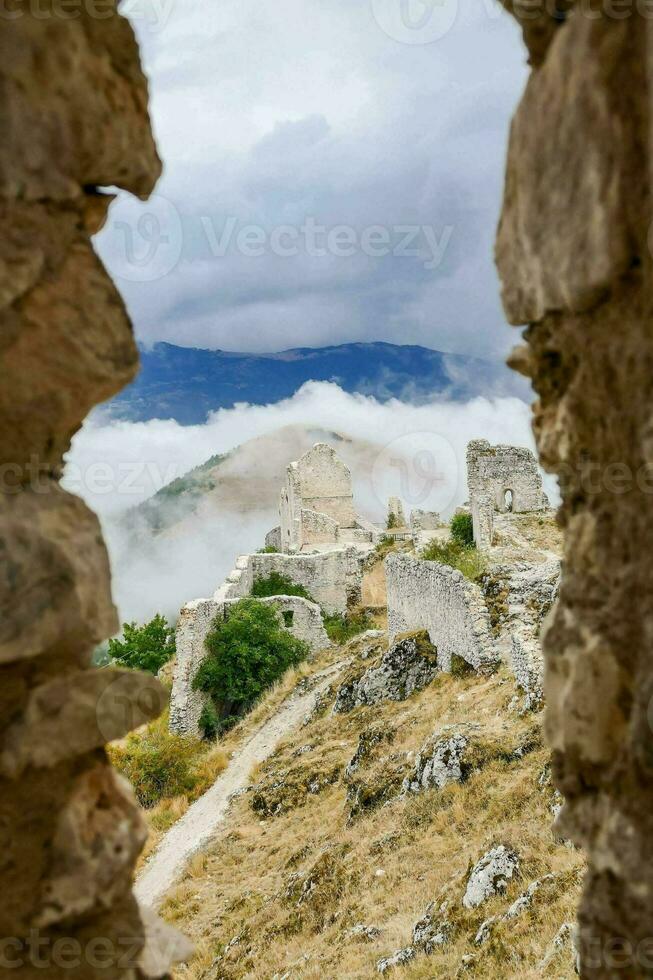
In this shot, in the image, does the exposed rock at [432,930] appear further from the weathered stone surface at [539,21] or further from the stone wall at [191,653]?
the stone wall at [191,653]

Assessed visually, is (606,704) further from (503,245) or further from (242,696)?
(242,696)

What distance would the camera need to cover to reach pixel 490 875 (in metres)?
6.50

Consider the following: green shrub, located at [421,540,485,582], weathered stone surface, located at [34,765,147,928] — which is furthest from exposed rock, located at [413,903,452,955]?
green shrub, located at [421,540,485,582]

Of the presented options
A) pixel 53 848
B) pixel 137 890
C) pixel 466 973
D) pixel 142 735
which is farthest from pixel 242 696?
pixel 53 848

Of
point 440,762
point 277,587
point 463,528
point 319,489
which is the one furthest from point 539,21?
point 319,489

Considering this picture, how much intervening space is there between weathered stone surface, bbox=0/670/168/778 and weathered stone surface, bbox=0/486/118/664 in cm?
13

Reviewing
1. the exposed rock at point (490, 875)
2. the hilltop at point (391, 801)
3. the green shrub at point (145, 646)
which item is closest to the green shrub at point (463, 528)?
the hilltop at point (391, 801)

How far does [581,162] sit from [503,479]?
22.6m

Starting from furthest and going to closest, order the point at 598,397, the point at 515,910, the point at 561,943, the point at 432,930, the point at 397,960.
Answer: the point at 432,930
the point at 397,960
the point at 515,910
the point at 561,943
the point at 598,397

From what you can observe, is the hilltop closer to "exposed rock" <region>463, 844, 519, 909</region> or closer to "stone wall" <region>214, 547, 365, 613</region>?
"exposed rock" <region>463, 844, 519, 909</region>

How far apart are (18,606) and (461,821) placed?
702cm

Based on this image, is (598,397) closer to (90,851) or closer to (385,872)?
(90,851)

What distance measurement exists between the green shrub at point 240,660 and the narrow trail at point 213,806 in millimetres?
1463

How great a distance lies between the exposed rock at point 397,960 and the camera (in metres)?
5.99
